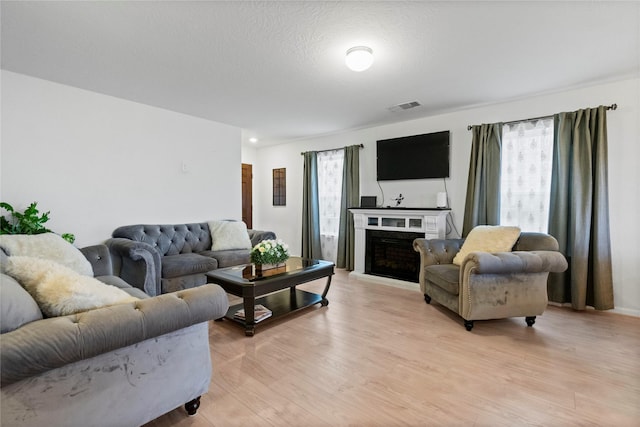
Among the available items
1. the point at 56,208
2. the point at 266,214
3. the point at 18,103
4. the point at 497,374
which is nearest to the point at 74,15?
the point at 18,103

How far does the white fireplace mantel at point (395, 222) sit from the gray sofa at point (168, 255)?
1.40 m

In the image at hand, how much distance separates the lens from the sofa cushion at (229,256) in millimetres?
3779

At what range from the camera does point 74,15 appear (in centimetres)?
205

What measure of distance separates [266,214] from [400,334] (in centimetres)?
439

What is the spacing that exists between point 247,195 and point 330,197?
6.65ft

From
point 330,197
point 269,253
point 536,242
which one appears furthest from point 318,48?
point 330,197

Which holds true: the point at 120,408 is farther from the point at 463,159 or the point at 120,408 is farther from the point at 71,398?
the point at 463,159

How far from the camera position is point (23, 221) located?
279cm

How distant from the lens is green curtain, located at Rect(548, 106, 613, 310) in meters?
3.04

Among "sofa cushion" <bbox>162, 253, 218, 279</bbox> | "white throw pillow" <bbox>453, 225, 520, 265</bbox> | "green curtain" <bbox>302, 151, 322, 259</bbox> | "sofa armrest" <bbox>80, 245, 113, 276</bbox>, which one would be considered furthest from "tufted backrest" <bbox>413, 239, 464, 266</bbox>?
"sofa armrest" <bbox>80, 245, 113, 276</bbox>

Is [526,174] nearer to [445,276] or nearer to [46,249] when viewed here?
[445,276]

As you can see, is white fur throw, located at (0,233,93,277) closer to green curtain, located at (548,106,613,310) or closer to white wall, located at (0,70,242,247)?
white wall, located at (0,70,242,247)

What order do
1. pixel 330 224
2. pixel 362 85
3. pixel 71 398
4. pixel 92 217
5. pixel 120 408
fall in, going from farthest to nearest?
pixel 330 224 → pixel 92 217 → pixel 362 85 → pixel 120 408 → pixel 71 398

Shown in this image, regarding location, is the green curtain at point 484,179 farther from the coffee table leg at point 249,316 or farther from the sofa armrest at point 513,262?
the coffee table leg at point 249,316
